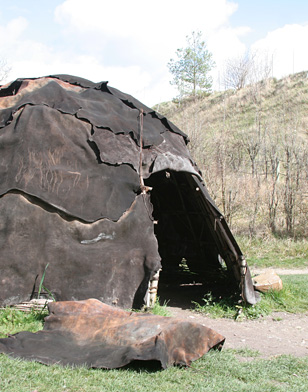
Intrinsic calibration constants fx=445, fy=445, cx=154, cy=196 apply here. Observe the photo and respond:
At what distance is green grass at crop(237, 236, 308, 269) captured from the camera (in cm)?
1116

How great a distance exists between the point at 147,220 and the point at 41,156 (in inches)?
62.6

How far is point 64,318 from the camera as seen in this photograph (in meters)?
4.46

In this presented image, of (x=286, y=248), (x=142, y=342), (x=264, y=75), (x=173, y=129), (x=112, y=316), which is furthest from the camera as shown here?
(x=264, y=75)

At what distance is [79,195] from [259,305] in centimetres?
316

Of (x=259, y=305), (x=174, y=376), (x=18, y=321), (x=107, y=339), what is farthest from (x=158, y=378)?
(x=259, y=305)

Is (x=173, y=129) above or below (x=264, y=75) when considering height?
below

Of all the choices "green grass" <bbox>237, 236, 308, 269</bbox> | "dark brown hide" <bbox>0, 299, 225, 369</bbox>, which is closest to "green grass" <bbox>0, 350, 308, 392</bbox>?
"dark brown hide" <bbox>0, 299, 225, 369</bbox>

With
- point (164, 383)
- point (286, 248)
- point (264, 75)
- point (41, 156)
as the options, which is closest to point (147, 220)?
point (41, 156)

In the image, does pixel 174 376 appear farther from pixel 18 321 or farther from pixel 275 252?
pixel 275 252

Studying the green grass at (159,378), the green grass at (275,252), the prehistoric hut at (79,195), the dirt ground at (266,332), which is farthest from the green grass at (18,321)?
the green grass at (275,252)

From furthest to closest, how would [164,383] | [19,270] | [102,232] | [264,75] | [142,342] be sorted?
1. [264,75]
2. [102,232]
3. [19,270]
4. [142,342]
5. [164,383]

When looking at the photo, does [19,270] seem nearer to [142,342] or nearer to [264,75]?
[142,342]

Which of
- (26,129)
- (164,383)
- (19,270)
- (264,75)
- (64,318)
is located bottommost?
(164,383)

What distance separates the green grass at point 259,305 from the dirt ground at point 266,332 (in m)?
0.14
